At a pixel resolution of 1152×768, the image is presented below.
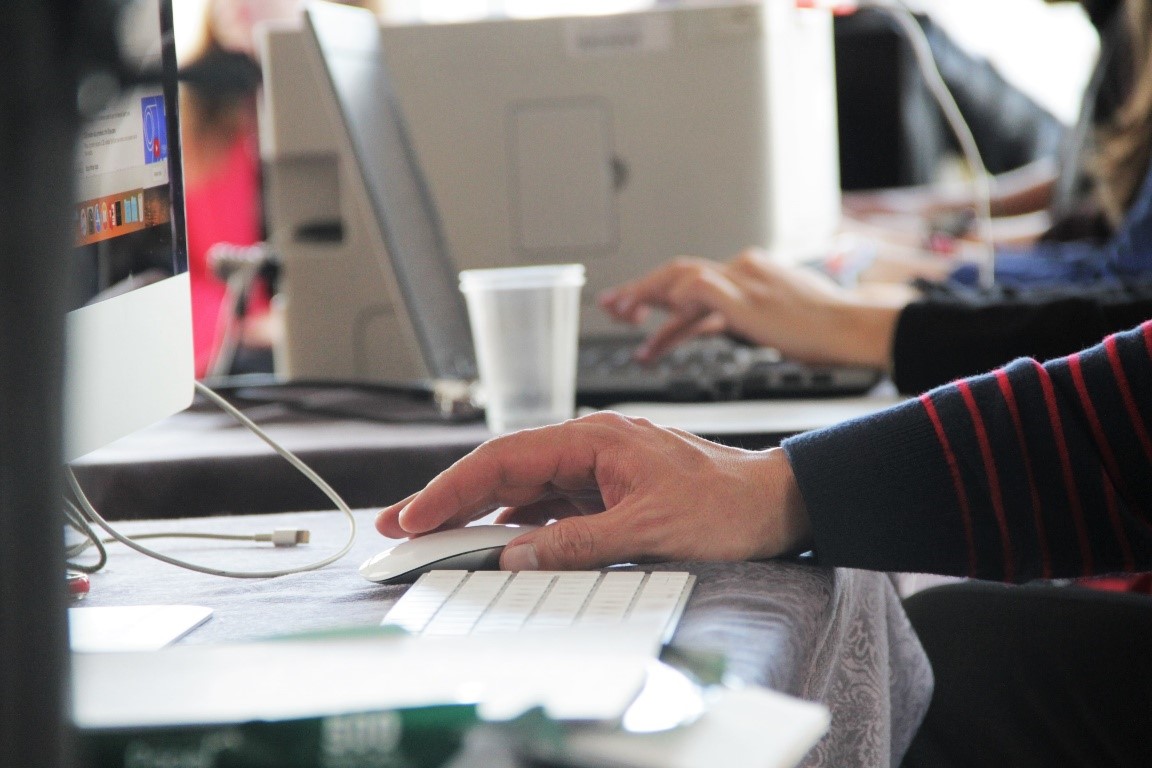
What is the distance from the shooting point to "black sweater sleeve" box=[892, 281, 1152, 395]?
1116 millimetres

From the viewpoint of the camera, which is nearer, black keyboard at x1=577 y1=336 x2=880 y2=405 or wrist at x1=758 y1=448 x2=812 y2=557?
wrist at x1=758 y1=448 x2=812 y2=557

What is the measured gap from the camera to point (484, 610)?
1.69ft

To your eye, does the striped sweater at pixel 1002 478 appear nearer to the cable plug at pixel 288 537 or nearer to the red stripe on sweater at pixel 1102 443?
the red stripe on sweater at pixel 1102 443

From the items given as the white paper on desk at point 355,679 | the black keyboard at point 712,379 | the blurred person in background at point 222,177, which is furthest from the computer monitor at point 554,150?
the blurred person in background at point 222,177

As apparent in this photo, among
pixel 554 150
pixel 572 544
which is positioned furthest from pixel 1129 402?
pixel 554 150

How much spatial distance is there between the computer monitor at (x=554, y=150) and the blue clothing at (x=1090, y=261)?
1.93ft

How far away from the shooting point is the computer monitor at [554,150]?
1.40 metres

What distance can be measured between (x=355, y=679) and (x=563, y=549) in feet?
0.74

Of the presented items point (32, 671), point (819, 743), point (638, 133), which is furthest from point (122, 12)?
point (638, 133)

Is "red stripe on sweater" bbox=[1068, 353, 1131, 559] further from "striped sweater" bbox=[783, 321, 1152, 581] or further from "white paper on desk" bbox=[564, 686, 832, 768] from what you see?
"white paper on desk" bbox=[564, 686, 832, 768]

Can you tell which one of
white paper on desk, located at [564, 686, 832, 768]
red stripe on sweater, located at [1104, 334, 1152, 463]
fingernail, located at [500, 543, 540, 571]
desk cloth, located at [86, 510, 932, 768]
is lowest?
desk cloth, located at [86, 510, 932, 768]

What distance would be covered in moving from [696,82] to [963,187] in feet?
8.57

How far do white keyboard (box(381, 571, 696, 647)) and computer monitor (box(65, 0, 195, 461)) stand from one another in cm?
16

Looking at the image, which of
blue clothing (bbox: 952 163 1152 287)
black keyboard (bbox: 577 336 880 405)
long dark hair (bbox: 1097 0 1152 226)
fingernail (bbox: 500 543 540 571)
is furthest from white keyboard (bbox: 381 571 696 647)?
long dark hair (bbox: 1097 0 1152 226)
